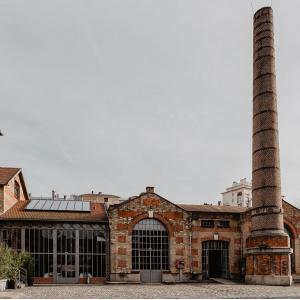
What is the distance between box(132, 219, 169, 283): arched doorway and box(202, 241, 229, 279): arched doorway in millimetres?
2818

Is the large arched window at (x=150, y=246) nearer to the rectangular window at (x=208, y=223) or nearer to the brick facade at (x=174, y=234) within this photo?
the brick facade at (x=174, y=234)

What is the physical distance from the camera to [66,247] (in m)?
27.7

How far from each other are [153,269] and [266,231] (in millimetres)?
7807

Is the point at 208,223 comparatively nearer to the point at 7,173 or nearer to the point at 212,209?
the point at 212,209

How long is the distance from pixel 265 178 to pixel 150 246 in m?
8.77

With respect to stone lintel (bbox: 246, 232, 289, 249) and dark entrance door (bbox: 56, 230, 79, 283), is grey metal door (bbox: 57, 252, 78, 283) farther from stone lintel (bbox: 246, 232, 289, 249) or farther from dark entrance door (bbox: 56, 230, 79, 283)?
stone lintel (bbox: 246, 232, 289, 249)

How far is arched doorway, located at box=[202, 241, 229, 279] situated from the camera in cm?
Result: 3000

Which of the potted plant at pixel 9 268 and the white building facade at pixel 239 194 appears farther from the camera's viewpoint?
the white building facade at pixel 239 194

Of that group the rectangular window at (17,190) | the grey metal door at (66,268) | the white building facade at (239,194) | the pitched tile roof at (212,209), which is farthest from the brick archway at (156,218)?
the white building facade at (239,194)

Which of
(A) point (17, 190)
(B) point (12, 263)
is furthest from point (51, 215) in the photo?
(B) point (12, 263)

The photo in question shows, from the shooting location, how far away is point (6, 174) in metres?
29.3

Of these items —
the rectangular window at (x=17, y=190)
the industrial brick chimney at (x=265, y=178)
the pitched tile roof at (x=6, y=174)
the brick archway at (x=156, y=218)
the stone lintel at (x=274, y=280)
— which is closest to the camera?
the stone lintel at (x=274, y=280)

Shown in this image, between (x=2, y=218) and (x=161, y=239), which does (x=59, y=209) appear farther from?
(x=161, y=239)

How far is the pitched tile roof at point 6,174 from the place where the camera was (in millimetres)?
28025
